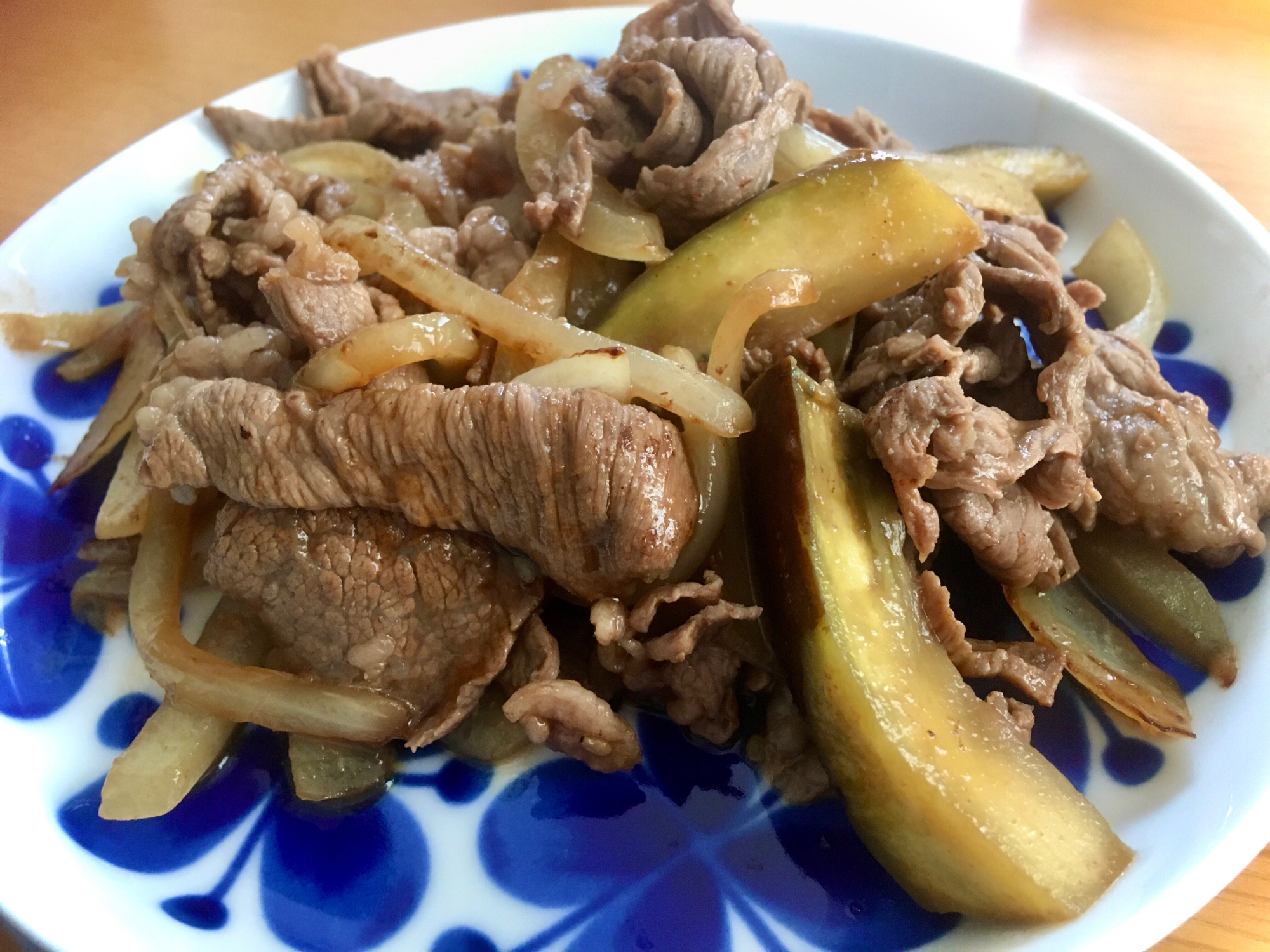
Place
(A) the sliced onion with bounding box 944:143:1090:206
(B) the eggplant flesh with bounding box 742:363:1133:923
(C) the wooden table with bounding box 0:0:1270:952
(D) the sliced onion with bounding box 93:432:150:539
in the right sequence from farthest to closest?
(C) the wooden table with bounding box 0:0:1270:952, (A) the sliced onion with bounding box 944:143:1090:206, (D) the sliced onion with bounding box 93:432:150:539, (B) the eggplant flesh with bounding box 742:363:1133:923

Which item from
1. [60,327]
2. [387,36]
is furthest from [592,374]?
[387,36]

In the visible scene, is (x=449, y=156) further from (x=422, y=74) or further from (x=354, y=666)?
(x=354, y=666)

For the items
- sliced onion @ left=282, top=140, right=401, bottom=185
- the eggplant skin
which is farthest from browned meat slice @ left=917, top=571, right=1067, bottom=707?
sliced onion @ left=282, top=140, right=401, bottom=185

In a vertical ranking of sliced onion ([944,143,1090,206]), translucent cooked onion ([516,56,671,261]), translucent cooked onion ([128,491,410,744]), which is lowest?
translucent cooked onion ([128,491,410,744])

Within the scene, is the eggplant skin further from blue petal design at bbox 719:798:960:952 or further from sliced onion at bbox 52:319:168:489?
sliced onion at bbox 52:319:168:489

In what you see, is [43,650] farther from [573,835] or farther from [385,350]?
[573,835]

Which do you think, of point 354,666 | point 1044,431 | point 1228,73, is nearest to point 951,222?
point 1044,431

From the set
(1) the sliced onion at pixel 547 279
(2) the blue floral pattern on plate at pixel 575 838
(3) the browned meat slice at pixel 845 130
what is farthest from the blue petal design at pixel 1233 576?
(1) the sliced onion at pixel 547 279
